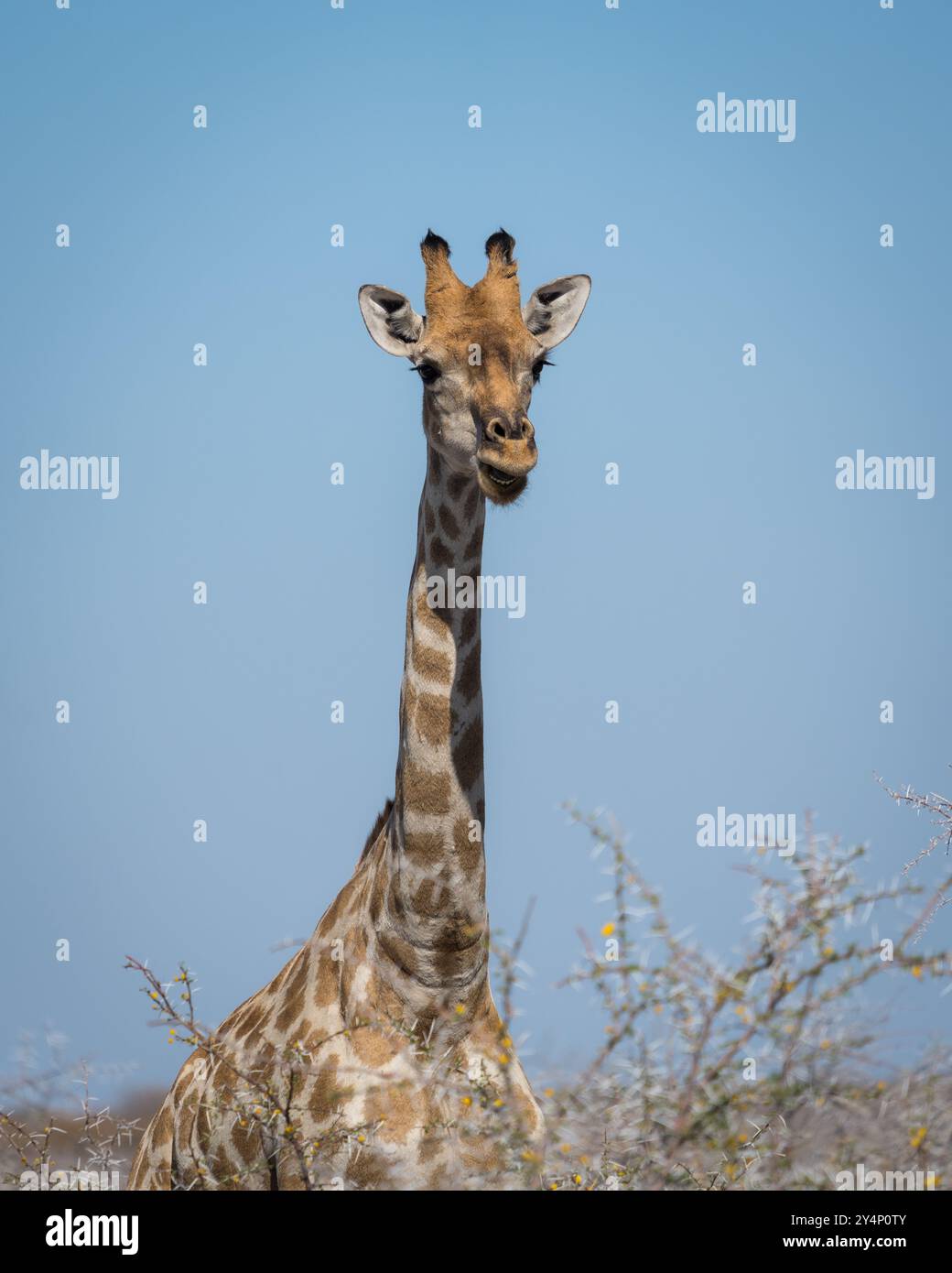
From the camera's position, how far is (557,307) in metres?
10.1

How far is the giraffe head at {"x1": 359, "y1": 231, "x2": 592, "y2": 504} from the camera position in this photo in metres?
8.26

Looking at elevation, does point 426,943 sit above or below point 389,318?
below

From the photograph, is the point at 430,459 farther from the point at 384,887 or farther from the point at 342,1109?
the point at 342,1109

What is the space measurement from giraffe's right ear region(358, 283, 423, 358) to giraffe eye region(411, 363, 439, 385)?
320 mm

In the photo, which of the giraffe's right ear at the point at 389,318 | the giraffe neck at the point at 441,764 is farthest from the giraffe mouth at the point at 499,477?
the giraffe's right ear at the point at 389,318

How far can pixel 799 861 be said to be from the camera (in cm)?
618

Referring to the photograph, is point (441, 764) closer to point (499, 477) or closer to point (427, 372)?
point (499, 477)

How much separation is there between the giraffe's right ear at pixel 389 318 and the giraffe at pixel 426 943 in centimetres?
1

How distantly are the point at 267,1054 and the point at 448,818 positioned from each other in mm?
1732

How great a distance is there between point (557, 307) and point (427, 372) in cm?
139

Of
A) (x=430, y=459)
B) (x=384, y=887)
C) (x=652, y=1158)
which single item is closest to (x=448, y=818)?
(x=384, y=887)

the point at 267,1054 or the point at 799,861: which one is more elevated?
the point at 799,861

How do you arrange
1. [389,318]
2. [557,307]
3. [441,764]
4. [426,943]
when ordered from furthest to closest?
[557,307]
[389,318]
[441,764]
[426,943]

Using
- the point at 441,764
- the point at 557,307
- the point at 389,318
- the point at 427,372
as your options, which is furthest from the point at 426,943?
the point at 557,307
